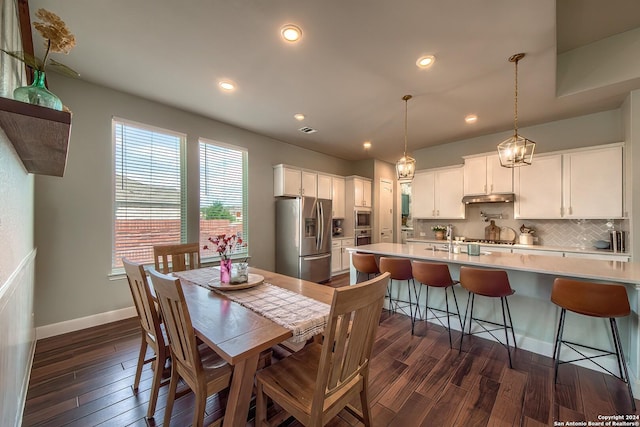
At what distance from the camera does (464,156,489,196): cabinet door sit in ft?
14.3

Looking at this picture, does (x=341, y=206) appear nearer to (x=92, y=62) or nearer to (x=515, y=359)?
(x=515, y=359)

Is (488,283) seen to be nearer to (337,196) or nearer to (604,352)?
(604,352)

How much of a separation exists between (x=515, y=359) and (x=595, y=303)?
895mm

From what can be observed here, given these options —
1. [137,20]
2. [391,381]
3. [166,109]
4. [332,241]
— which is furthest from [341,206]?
[137,20]

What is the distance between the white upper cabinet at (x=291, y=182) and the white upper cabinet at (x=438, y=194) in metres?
2.35

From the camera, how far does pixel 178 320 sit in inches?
48.4

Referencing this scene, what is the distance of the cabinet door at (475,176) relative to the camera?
14.3 feet

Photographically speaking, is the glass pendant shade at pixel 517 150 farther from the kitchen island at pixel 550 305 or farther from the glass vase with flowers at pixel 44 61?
the glass vase with flowers at pixel 44 61

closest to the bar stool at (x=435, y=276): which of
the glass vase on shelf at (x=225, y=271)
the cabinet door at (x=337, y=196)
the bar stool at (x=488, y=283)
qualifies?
the bar stool at (x=488, y=283)

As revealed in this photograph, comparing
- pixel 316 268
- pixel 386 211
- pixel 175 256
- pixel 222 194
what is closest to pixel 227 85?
pixel 222 194

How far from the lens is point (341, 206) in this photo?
5.96m

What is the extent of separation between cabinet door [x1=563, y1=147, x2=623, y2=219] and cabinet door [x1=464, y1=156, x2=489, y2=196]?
1.03 m

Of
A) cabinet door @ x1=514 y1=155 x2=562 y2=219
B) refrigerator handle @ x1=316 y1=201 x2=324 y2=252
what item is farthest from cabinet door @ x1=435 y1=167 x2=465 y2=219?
refrigerator handle @ x1=316 y1=201 x2=324 y2=252

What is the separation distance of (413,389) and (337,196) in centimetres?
435
